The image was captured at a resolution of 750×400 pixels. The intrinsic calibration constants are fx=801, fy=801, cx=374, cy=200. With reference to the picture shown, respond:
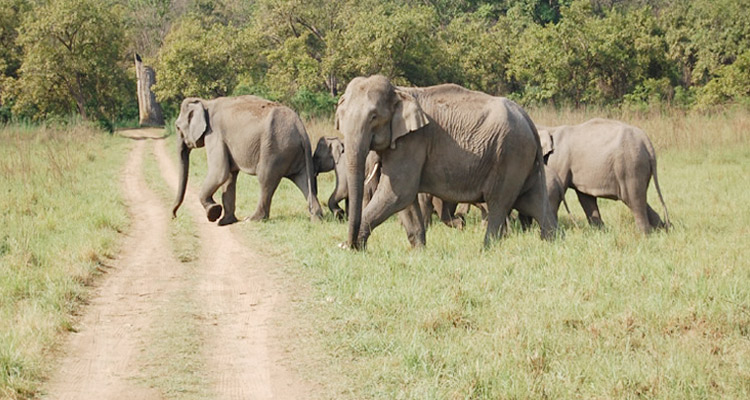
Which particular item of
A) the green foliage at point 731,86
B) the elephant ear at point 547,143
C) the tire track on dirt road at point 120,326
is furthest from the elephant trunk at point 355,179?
the green foliage at point 731,86

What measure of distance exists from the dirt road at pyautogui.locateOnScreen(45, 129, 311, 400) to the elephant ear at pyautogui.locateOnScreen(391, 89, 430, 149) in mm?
1798

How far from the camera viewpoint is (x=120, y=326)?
18.5 ft

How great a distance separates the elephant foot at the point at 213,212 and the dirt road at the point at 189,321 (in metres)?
0.87

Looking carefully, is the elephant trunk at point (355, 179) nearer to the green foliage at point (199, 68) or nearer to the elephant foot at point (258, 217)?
the elephant foot at point (258, 217)

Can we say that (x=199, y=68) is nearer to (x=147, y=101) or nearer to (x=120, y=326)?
(x=147, y=101)

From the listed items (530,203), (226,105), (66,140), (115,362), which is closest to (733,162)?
(530,203)

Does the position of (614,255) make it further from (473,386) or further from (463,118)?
(473,386)

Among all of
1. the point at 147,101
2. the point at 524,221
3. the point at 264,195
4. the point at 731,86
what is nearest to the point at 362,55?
the point at 147,101

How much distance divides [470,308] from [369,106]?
2.63m

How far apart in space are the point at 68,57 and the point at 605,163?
26571 mm

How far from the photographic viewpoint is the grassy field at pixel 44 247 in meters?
4.84

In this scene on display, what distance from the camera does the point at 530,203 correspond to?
8.39 m

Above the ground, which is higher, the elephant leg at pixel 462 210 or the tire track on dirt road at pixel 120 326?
the tire track on dirt road at pixel 120 326

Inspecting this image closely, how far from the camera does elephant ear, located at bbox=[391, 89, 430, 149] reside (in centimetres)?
750
